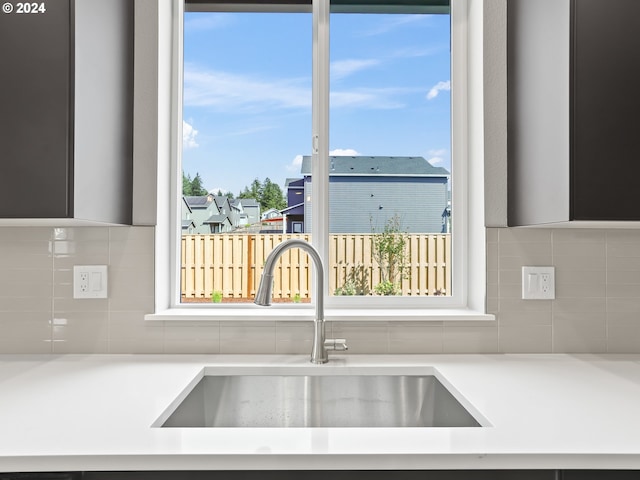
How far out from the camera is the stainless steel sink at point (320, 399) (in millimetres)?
1392

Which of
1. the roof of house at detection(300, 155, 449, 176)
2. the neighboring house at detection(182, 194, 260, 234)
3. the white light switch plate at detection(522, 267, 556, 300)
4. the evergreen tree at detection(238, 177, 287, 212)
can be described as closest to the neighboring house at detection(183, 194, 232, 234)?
the neighboring house at detection(182, 194, 260, 234)

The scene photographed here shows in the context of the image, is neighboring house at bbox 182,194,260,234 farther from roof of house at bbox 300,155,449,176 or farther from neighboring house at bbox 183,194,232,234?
roof of house at bbox 300,155,449,176

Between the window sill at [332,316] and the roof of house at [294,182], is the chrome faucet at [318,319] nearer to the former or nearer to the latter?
the window sill at [332,316]

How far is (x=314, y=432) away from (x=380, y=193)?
1030 mm

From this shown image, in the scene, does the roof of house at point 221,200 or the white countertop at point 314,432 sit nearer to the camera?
the white countertop at point 314,432

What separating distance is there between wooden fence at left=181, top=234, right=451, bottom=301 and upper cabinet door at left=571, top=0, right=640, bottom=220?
0.61m

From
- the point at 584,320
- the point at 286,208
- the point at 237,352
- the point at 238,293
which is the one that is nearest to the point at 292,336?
the point at 237,352

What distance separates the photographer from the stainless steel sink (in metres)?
1.39

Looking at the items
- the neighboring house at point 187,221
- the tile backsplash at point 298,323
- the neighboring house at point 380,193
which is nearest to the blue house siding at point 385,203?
the neighboring house at point 380,193

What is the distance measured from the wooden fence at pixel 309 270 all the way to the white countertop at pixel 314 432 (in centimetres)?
44

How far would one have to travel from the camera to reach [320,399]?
1.41 m

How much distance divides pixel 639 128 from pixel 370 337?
0.94 m

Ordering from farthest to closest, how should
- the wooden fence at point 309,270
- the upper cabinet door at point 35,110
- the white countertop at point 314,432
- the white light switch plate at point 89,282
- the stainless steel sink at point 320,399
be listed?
the wooden fence at point 309,270 < the white light switch plate at point 89,282 < the stainless steel sink at point 320,399 < the upper cabinet door at point 35,110 < the white countertop at point 314,432

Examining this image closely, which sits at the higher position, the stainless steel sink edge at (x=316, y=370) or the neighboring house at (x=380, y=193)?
the neighboring house at (x=380, y=193)
